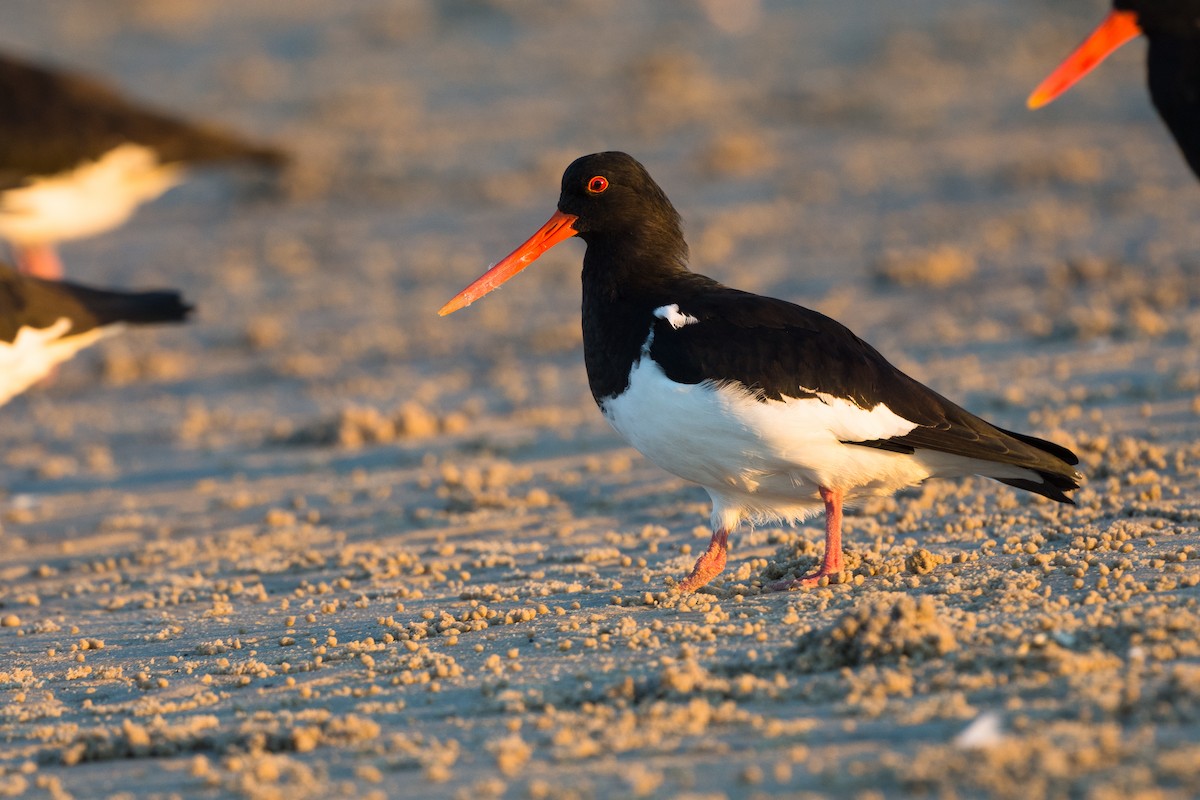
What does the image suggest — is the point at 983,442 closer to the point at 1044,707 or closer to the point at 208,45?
the point at 1044,707

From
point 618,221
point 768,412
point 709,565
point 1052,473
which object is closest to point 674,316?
point 768,412

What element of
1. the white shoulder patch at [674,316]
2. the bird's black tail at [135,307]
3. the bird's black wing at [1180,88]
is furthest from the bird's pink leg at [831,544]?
the bird's black tail at [135,307]

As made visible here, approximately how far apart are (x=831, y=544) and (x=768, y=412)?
0.59 m

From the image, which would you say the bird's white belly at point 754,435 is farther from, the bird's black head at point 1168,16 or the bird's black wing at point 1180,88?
the bird's black head at point 1168,16

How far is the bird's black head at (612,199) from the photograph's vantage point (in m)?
6.07

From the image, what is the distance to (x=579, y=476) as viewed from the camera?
803 cm

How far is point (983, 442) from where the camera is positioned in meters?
5.46

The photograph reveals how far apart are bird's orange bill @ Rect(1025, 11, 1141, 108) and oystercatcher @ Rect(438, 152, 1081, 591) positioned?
248 centimetres

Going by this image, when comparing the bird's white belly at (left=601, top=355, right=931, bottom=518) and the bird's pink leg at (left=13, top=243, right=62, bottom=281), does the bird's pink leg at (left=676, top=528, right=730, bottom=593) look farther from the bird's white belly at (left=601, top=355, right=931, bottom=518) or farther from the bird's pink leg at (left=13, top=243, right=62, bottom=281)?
the bird's pink leg at (left=13, top=243, right=62, bottom=281)

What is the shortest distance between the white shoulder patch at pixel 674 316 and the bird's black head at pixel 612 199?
1.70 feet

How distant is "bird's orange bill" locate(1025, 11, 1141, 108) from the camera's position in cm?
742

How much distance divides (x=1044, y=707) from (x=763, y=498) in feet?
6.01

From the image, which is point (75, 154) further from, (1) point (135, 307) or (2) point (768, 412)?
(2) point (768, 412)

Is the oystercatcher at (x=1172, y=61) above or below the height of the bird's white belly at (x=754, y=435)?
above
